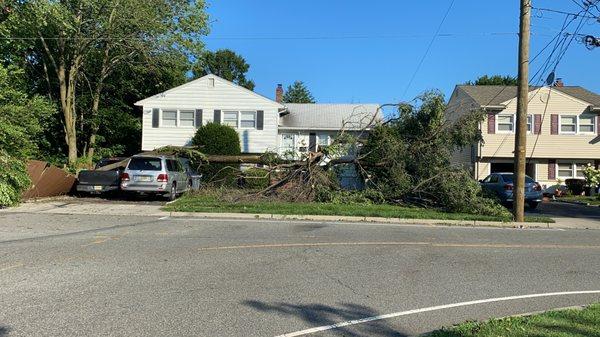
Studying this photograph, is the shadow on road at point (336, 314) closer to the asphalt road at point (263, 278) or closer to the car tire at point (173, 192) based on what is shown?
the asphalt road at point (263, 278)

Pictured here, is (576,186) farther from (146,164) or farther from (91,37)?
(91,37)

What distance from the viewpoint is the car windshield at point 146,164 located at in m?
20.8

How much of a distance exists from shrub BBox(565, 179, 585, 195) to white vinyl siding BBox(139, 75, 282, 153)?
18070mm

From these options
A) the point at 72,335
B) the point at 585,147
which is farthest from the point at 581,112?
the point at 72,335

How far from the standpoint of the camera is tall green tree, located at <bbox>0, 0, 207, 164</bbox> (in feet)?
82.5

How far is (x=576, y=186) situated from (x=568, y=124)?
4521 millimetres

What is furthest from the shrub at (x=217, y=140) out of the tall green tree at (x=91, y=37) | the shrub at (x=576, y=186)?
the shrub at (x=576, y=186)

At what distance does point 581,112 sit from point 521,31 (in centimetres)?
2105

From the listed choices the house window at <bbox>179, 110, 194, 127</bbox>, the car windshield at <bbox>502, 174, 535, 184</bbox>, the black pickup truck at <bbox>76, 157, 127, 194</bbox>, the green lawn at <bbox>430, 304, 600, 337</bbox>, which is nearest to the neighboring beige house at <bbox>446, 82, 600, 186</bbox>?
the car windshield at <bbox>502, 174, 535, 184</bbox>

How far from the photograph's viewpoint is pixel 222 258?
31.2 feet

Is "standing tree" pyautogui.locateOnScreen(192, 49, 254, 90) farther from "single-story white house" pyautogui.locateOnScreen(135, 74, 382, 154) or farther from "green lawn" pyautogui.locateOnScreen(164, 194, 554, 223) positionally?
"green lawn" pyautogui.locateOnScreen(164, 194, 554, 223)

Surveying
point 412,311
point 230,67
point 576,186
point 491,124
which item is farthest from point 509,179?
point 230,67

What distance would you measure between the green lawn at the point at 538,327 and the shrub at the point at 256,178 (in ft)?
54.0

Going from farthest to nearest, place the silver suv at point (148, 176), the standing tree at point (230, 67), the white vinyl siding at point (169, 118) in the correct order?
1. the standing tree at point (230, 67)
2. the white vinyl siding at point (169, 118)
3. the silver suv at point (148, 176)
